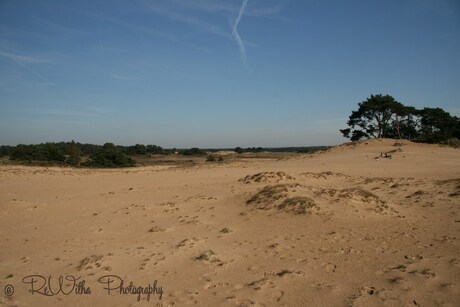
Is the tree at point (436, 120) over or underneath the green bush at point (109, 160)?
over

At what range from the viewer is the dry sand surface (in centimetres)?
434

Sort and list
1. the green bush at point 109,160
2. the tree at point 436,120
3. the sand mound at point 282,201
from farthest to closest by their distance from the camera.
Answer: the tree at point 436,120 → the green bush at point 109,160 → the sand mound at point 282,201

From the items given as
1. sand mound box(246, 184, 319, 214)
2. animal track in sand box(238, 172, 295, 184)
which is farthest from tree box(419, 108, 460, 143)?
sand mound box(246, 184, 319, 214)

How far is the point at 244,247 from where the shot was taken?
20.2 feet

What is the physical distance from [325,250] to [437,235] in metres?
2.45

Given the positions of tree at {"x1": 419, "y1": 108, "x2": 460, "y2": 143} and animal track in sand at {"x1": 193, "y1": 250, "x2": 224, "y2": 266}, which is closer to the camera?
animal track in sand at {"x1": 193, "y1": 250, "x2": 224, "y2": 266}

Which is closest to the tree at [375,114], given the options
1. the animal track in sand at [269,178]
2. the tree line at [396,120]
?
the tree line at [396,120]

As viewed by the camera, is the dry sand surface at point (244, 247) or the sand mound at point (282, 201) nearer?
the dry sand surface at point (244, 247)

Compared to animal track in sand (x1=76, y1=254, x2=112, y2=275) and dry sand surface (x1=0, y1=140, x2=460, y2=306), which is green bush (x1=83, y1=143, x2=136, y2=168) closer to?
dry sand surface (x1=0, y1=140, x2=460, y2=306)

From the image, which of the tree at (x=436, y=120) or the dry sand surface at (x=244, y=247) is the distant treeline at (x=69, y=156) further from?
the tree at (x=436, y=120)

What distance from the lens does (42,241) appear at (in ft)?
23.4

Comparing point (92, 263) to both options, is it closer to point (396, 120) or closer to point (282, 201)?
point (282, 201)

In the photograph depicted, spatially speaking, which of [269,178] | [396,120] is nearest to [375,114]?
[396,120]

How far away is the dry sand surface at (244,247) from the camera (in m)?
4.34
